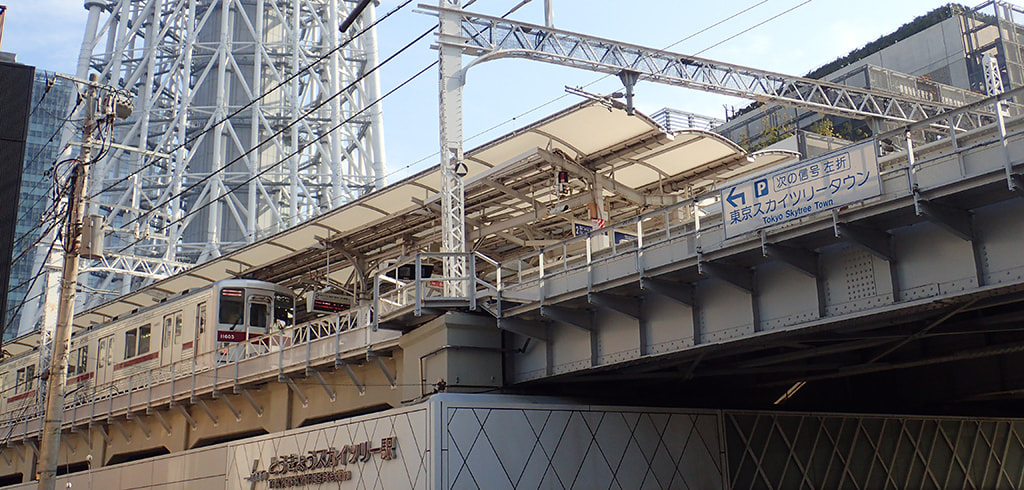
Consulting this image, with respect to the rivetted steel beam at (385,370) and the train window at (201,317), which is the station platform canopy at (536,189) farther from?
the rivetted steel beam at (385,370)

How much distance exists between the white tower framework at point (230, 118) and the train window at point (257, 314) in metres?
27.2

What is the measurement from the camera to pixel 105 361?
41812mm

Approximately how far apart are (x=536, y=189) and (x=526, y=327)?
29.8ft

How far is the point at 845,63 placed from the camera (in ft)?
271

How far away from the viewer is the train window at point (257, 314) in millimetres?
36500

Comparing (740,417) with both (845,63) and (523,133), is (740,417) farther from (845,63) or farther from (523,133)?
(845,63)

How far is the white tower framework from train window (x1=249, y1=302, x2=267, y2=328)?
89.1 ft

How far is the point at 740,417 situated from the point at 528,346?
6306 millimetres

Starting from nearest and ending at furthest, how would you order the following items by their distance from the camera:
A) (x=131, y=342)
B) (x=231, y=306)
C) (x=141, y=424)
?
(x=231, y=306) < (x=141, y=424) < (x=131, y=342)

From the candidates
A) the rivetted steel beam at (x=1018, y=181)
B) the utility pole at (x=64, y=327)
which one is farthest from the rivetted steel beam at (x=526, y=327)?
the rivetted steel beam at (x=1018, y=181)

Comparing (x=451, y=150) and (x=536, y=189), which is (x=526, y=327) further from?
(x=536, y=189)

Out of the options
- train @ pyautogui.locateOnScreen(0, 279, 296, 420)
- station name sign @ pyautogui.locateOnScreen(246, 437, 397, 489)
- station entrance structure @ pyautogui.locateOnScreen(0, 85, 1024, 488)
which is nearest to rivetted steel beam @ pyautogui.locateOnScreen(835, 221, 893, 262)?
station entrance structure @ pyautogui.locateOnScreen(0, 85, 1024, 488)

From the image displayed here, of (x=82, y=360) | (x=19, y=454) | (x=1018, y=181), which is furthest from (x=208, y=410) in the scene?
(x=1018, y=181)

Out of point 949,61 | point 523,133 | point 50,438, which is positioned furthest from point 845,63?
point 50,438
